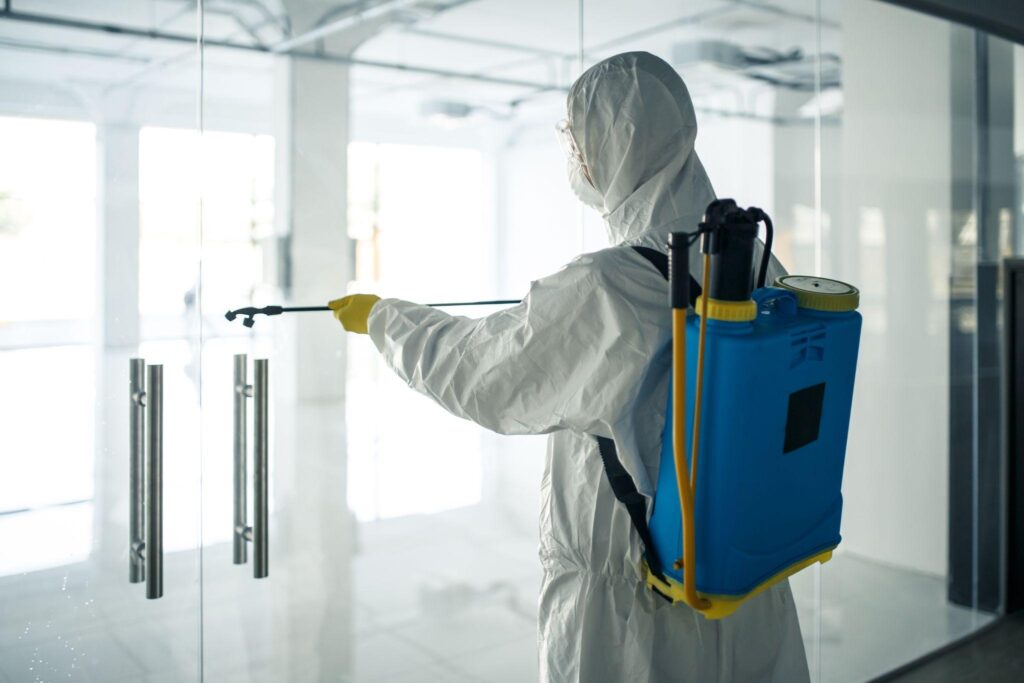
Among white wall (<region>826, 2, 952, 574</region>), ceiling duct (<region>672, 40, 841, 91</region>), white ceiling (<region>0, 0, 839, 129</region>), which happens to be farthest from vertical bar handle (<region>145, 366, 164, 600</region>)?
white wall (<region>826, 2, 952, 574</region>)

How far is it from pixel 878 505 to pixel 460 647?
1.71 metres

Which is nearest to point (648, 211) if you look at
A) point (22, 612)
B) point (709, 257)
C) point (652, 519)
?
point (709, 257)

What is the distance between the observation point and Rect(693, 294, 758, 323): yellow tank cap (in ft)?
4.05

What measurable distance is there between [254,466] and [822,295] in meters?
1.13

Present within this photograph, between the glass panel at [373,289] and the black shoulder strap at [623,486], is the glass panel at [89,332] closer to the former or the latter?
the glass panel at [373,289]

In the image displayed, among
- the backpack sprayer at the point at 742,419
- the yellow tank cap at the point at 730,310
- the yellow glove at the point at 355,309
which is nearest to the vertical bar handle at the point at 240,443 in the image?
the yellow glove at the point at 355,309

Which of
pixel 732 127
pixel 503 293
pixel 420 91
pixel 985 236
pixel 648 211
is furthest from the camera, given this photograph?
pixel 985 236

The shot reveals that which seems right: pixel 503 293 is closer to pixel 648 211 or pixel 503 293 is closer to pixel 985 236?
pixel 648 211

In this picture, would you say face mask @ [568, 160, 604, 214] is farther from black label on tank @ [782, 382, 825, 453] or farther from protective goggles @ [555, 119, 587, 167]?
black label on tank @ [782, 382, 825, 453]

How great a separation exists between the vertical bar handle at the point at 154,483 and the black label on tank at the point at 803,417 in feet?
3.68

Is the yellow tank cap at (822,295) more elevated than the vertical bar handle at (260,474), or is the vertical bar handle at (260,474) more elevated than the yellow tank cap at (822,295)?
the yellow tank cap at (822,295)

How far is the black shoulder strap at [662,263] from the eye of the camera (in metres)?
1.36

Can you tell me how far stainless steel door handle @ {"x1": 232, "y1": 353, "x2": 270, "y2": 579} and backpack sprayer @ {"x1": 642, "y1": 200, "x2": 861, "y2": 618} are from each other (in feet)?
2.69

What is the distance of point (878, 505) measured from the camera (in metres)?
3.12
